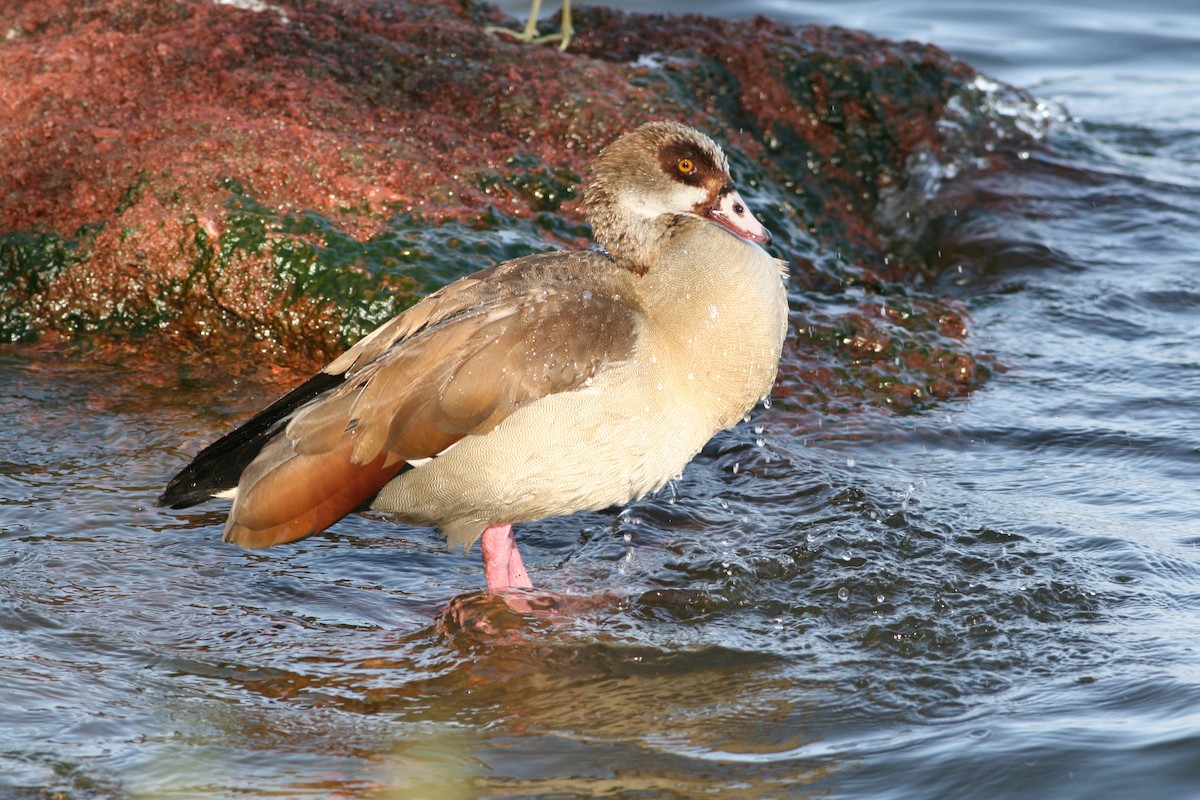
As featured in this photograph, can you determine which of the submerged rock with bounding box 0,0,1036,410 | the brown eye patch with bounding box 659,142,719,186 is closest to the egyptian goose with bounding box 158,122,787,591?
the brown eye patch with bounding box 659,142,719,186

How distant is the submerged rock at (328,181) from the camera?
6.90 meters

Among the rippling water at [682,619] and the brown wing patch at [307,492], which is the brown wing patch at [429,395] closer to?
the brown wing patch at [307,492]

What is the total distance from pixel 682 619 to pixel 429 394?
1.24 m

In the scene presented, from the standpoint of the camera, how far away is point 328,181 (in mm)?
7098

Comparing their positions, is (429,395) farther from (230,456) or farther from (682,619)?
(682,619)

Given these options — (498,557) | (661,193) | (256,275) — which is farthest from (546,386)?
(256,275)

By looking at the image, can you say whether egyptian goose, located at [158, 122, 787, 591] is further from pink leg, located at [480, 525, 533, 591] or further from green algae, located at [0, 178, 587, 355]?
green algae, located at [0, 178, 587, 355]

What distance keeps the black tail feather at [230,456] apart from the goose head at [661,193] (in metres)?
1.18

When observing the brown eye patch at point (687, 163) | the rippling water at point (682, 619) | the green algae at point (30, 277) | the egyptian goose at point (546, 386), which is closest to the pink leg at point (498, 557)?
the egyptian goose at point (546, 386)

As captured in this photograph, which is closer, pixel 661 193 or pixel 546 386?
pixel 546 386

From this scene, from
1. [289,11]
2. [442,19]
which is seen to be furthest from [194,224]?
[442,19]

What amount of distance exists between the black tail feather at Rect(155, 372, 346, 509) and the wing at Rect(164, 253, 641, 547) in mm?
29

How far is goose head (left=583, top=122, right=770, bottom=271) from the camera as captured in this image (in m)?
5.25

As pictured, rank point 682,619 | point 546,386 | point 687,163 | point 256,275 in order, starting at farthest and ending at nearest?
point 256,275 < point 687,163 < point 682,619 < point 546,386
